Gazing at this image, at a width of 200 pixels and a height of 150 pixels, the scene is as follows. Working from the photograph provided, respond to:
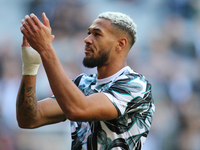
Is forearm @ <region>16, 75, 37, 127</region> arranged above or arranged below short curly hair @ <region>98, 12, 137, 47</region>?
below

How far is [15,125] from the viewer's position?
5066mm

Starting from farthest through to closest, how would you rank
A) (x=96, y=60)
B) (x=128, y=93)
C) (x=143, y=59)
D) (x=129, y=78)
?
1. (x=143, y=59)
2. (x=96, y=60)
3. (x=129, y=78)
4. (x=128, y=93)

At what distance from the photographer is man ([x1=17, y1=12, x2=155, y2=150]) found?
6.23 ft

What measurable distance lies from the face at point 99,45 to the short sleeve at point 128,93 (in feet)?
1.06

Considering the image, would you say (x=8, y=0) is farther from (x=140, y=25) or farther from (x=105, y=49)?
(x=105, y=49)

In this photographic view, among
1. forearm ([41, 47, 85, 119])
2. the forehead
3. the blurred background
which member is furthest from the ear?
the blurred background

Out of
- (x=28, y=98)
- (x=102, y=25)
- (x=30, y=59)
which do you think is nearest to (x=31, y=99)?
(x=28, y=98)

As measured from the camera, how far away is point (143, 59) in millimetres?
5688

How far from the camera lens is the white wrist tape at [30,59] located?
2393 mm

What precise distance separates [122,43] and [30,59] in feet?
2.80

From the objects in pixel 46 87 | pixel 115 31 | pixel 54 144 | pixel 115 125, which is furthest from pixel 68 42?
pixel 115 125

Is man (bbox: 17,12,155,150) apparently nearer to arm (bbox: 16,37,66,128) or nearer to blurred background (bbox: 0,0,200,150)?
arm (bbox: 16,37,66,128)

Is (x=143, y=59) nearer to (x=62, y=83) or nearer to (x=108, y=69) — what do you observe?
(x=108, y=69)

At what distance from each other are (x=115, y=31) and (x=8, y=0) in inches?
157
